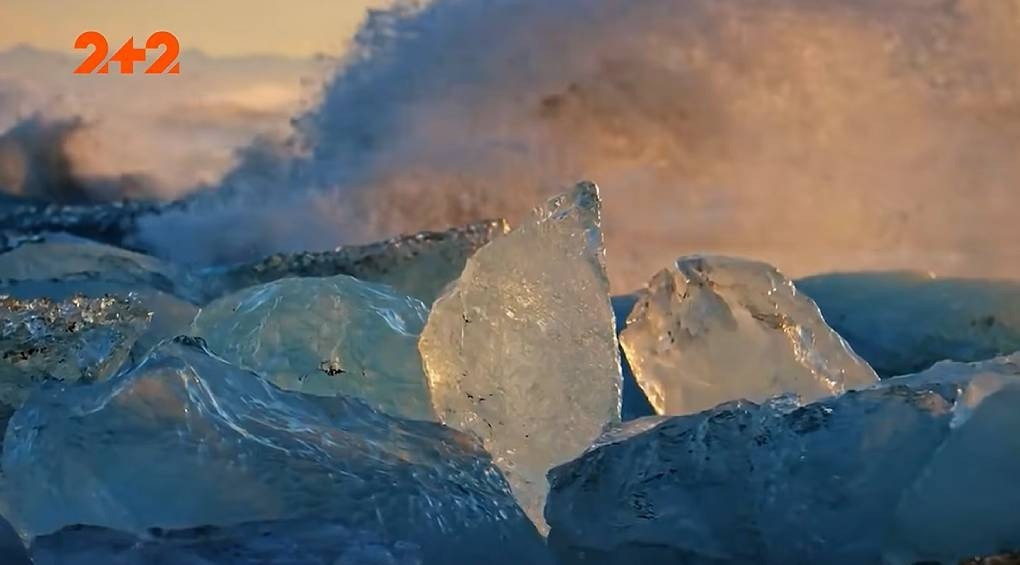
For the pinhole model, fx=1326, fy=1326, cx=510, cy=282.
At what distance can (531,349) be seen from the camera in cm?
121

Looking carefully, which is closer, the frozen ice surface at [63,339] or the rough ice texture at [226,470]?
the rough ice texture at [226,470]

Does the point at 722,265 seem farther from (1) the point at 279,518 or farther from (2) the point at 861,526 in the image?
(1) the point at 279,518

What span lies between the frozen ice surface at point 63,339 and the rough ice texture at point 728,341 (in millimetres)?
542

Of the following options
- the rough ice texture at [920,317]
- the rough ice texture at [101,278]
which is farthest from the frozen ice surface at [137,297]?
the rough ice texture at [920,317]

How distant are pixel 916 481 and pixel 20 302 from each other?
1.00 meters

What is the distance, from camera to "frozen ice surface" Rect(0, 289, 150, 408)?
4.37 ft

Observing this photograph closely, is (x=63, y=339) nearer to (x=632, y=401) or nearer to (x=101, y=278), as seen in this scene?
(x=101, y=278)

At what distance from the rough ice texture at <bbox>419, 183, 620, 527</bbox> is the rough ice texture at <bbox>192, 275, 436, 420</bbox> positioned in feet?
0.25

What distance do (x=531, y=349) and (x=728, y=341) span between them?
271 mm

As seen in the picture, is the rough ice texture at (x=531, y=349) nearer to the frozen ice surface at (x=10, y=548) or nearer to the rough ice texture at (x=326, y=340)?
the rough ice texture at (x=326, y=340)

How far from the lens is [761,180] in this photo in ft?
9.34

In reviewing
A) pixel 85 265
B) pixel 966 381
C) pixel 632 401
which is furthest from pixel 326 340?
pixel 85 265

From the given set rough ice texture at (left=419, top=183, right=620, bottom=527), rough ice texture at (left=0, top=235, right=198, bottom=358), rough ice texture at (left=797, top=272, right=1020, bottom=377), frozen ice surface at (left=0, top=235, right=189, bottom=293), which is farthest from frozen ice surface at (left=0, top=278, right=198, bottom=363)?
rough ice texture at (left=797, top=272, right=1020, bottom=377)

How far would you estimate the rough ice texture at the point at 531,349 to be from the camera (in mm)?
1175
